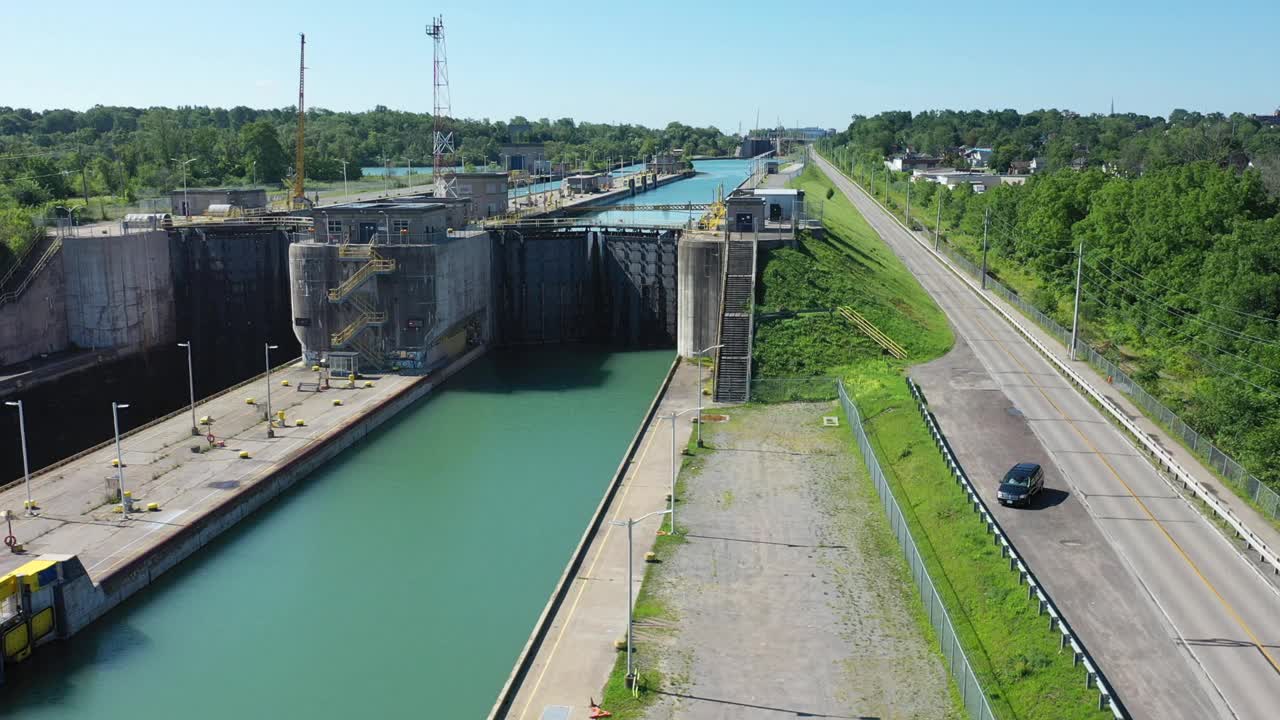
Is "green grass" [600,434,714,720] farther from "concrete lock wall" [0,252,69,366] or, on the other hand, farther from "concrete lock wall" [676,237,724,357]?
"concrete lock wall" [0,252,69,366]

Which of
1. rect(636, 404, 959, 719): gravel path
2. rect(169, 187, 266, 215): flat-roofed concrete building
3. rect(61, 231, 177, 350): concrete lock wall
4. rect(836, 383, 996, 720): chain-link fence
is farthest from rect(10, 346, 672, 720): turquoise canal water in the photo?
rect(169, 187, 266, 215): flat-roofed concrete building

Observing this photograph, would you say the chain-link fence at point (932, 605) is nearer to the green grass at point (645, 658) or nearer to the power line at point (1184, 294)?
the green grass at point (645, 658)

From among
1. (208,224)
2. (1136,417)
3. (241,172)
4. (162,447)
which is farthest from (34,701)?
(241,172)

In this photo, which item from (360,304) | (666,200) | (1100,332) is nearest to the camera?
(360,304)

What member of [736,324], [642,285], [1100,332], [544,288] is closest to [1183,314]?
[1100,332]

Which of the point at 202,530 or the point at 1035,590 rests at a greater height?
the point at 1035,590

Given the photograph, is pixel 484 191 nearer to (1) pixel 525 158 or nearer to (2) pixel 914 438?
(2) pixel 914 438

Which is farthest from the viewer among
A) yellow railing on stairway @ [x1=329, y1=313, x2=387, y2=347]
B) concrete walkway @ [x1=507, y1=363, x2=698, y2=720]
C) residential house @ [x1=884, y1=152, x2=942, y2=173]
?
residential house @ [x1=884, y1=152, x2=942, y2=173]
